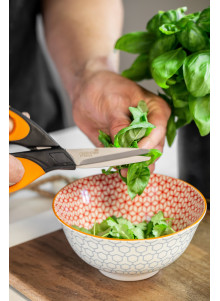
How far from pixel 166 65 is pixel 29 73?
877 mm

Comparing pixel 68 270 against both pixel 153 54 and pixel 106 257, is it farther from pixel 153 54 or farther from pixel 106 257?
pixel 153 54

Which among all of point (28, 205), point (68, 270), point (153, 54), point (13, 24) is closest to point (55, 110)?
point (13, 24)

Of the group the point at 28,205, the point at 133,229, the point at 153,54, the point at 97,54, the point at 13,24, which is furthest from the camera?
the point at 13,24

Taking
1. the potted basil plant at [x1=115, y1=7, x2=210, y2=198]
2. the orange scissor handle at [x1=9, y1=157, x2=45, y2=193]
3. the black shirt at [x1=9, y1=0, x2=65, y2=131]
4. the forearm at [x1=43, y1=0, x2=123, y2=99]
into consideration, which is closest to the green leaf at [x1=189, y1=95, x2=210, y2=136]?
the potted basil plant at [x1=115, y1=7, x2=210, y2=198]

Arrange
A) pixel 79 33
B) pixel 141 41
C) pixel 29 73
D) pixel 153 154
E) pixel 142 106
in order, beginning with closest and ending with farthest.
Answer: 1. pixel 153 154
2. pixel 142 106
3. pixel 141 41
4. pixel 79 33
5. pixel 29 73

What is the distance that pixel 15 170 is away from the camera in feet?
1.78

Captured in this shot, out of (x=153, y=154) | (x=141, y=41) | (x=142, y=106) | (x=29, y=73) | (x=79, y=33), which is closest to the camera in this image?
(x=153, y=154)

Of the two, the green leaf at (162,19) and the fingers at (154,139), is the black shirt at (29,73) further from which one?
the fingers at (154,139)

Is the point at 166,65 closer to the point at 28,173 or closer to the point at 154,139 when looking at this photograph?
the point at 154,139

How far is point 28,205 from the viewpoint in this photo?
3.18 ft

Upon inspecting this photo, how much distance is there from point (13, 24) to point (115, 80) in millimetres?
637

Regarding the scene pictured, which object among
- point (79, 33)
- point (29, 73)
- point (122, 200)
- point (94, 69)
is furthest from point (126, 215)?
point (29, 73)

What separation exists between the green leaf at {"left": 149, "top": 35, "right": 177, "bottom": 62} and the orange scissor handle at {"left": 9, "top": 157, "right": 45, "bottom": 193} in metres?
0.36

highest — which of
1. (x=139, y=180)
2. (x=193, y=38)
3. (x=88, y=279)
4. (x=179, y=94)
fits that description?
(x=193, y=38)
